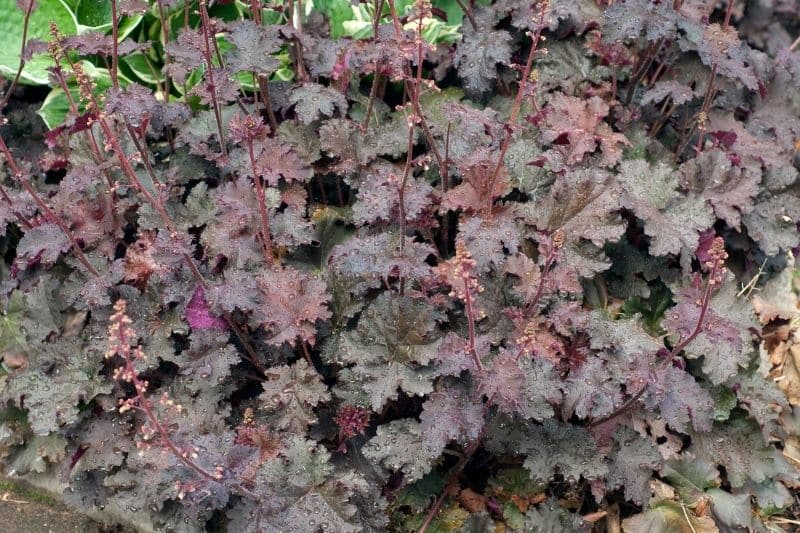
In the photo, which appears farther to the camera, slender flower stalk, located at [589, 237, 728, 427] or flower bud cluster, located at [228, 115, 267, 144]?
flower bud cluster, located at [228, 115, 267, 144]

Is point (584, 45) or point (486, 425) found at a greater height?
point (584, 45)

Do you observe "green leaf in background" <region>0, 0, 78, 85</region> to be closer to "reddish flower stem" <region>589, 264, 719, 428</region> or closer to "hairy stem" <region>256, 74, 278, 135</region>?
"hairy stem" <region>256, 74, 278, 135</region>

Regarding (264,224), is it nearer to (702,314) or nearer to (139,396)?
(139,396)

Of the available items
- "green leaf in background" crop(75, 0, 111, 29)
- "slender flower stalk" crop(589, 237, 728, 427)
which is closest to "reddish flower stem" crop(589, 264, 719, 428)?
"slender flower stalk" crop(589, 237, 728, 427)

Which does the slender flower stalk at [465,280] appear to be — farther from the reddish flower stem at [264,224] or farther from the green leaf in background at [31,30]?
the green leaf in background at [31,30]

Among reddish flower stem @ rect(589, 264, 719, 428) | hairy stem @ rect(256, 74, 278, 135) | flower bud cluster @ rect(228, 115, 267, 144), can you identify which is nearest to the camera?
reddish flower stem @ rect(589, 264, 719, 428)

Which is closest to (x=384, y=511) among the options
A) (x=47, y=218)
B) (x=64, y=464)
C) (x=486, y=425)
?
(x=486, y=425)

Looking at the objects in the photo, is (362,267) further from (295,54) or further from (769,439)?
(769,439)
